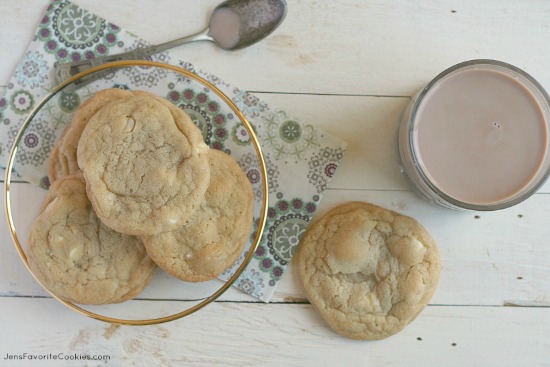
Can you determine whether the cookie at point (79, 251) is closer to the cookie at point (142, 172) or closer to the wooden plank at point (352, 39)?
the cookie at point (142, 172)

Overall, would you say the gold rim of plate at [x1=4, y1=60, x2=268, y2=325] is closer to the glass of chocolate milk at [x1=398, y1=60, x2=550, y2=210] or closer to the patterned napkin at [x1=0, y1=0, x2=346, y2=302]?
the patterned napkin at [x1=0, y1=0, x2=346, y2=302]

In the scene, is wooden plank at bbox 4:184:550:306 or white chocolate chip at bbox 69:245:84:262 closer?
white chocolate chip at bbox 69:245:84:262

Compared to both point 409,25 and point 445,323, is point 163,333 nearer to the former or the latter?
point 445,323

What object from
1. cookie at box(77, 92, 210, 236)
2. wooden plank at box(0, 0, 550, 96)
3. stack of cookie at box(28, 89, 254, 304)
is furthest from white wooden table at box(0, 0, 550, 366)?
cookie at box(77, 92, 210, 236)

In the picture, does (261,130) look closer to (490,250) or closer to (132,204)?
(132,204)

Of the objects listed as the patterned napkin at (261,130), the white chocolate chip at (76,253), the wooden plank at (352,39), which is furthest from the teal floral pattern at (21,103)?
the white chocolate chip at (76,253)

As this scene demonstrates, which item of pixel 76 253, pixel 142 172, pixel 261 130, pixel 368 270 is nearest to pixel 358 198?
pixel 368 270
